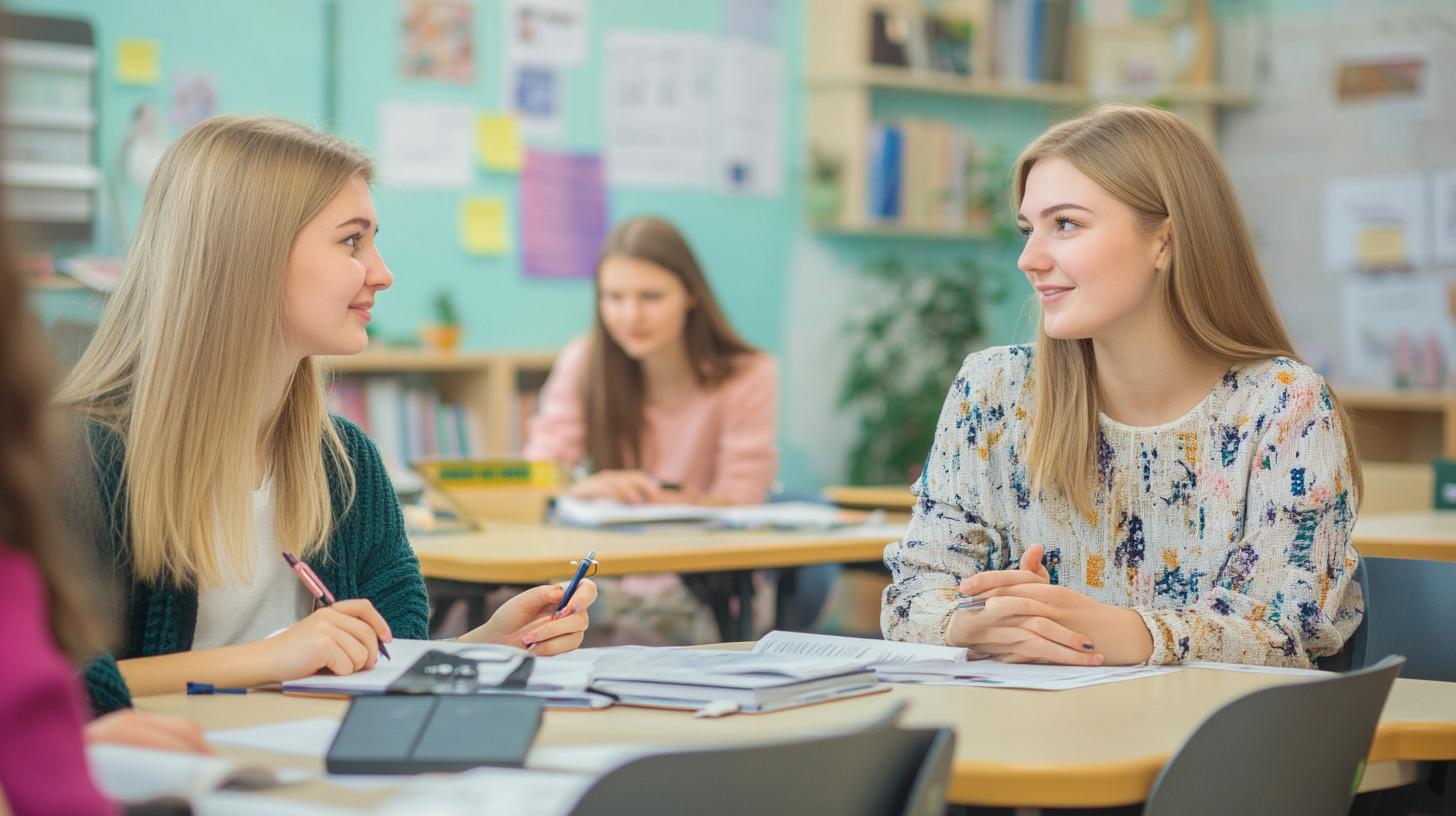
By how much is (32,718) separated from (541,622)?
84cm

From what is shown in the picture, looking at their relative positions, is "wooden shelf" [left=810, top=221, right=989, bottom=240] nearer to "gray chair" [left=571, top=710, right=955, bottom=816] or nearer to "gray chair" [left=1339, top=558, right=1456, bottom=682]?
"gray chair" [left=1339, top=558, right=1456, bottom=682]

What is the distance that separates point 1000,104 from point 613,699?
5289mm

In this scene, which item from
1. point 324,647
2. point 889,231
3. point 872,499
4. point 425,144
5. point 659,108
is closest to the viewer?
point 324,647

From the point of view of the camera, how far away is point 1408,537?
278cm

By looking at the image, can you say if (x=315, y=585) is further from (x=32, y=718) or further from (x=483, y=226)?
(x=483, y=226)

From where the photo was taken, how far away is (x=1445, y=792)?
150 centimetres

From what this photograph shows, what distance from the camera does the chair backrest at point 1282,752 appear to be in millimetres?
1271

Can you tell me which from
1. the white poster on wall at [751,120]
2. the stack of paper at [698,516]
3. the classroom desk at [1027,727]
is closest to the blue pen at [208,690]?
the classroom desk at [1027,727]

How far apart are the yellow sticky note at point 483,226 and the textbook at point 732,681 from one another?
12.6ft

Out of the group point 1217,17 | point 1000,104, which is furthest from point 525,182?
point 1217,17

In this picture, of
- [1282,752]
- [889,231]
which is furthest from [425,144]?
[1282,752]

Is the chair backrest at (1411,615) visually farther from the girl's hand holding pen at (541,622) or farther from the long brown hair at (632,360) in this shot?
the long brown hair at (632,360)

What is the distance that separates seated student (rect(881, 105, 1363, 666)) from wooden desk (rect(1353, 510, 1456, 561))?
590 mm

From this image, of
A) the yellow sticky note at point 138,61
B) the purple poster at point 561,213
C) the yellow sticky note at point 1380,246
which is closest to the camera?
the yellow sticky note at point 138,61
